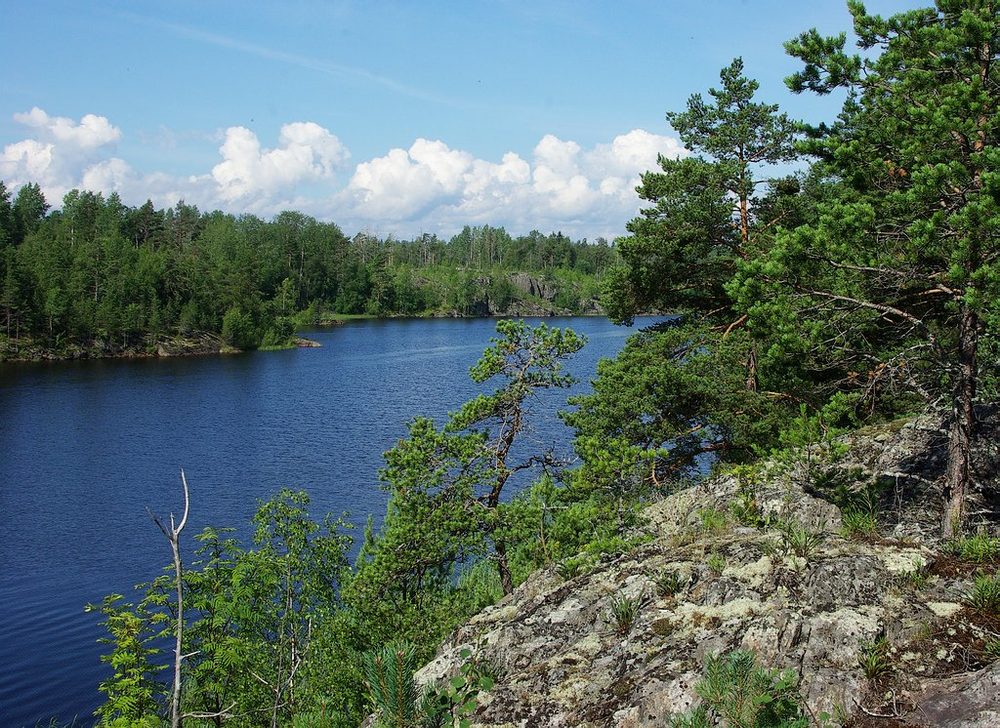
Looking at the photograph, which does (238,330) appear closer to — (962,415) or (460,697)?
(962,415)

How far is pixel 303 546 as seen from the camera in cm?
1730

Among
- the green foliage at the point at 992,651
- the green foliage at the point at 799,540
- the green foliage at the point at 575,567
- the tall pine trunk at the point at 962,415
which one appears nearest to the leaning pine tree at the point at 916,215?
the tall pine trunk at the point at 962,415

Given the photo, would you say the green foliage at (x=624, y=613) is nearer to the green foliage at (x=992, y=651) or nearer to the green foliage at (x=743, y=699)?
the green foliage at (x=743, y=699)

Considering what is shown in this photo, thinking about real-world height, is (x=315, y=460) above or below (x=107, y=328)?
below

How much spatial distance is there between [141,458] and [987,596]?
44485 millimetres

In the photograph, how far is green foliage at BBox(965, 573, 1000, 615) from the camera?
240 inches

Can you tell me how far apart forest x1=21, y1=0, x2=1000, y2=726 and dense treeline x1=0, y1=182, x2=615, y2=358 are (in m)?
27.9

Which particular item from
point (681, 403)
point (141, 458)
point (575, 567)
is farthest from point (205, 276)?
point (575, 567)

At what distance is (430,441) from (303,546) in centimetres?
396

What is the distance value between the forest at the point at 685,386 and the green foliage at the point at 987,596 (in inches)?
90.7

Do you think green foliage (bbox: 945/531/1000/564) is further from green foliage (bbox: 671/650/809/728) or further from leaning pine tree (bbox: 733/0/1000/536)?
green foliage (bbox: 671/650/809/728)

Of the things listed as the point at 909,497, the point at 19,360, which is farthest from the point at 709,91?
the point at 19,360

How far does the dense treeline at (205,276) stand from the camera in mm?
90938

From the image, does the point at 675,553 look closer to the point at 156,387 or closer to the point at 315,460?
the point at 315,460
